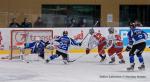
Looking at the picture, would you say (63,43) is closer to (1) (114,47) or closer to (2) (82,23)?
(1) (114,47)

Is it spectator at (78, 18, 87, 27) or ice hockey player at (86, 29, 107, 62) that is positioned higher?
spectator at (78, 18, 87, 27)

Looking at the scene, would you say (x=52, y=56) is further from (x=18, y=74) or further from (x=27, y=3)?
(x=27, y=3)

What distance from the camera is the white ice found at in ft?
47.6

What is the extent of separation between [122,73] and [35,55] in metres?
4.96

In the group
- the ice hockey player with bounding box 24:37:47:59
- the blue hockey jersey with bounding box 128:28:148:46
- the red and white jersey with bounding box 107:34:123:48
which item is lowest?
the ice hockey player with bounding box 24:37:47:59

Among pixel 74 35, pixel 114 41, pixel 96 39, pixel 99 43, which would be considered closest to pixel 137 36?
pixel 114 41

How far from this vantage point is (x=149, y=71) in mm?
16625

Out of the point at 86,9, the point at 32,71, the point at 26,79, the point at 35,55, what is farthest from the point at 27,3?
the point at 26,79

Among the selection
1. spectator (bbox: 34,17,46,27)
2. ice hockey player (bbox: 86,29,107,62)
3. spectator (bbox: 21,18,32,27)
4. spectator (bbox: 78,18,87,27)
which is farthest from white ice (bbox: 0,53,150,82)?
spectator (bbox: 78,18,87,27)

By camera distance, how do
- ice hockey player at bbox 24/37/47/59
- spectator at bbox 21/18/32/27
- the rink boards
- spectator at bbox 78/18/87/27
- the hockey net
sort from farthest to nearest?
spectator at bbox 78/18/87/27, spectator at bbox 21/18/32/27, the rink boards, the hockey net, ice hockey player at bbox 24/37/47/59

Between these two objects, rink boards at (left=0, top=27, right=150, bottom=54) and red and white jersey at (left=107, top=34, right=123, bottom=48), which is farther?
rink boards at (left=0, top=27, right=150, bottom=54)

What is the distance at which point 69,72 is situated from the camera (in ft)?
53.7

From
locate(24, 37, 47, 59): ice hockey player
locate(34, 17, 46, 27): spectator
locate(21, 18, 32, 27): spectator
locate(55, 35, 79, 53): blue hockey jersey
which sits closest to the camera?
locate(55, 35, 79, 53): blue hockey jersey

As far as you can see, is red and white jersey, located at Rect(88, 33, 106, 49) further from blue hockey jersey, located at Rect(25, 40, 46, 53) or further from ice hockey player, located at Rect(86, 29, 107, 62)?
blue hockey jersey, located at Rect(25, 40, 46, 53)
